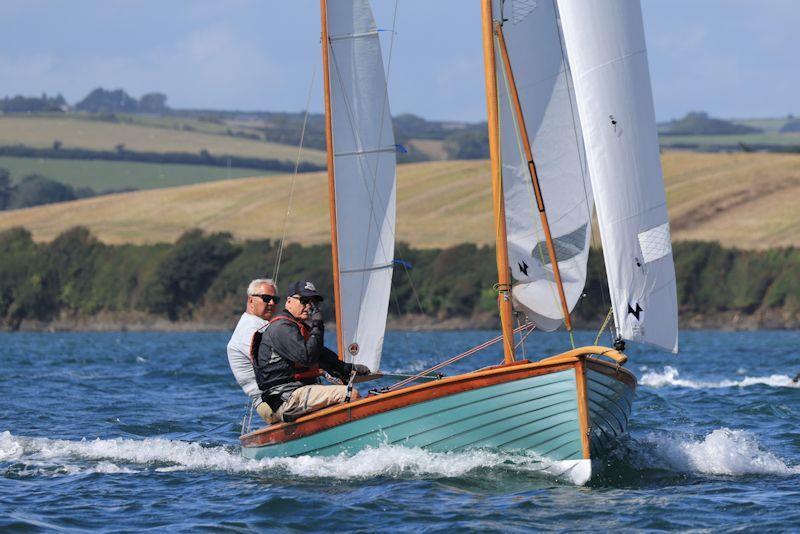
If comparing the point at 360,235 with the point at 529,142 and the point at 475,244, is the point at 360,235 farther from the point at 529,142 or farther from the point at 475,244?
the point at 475,244

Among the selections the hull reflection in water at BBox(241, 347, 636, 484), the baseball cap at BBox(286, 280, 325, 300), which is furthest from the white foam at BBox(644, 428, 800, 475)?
the baseball cap at BBox(286, 280, 325, 300)

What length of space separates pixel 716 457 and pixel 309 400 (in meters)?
4.83

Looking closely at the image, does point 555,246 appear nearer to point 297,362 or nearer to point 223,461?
point 297,362

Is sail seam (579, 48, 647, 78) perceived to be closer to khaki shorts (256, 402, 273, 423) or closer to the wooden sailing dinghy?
the wooden sailing dinghy

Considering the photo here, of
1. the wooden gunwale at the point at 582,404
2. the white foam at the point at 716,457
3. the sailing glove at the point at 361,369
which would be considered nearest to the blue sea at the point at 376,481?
the white foam at the point at 716,457

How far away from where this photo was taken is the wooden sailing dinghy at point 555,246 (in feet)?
52.3

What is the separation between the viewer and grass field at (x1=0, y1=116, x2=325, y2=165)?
6112 inches

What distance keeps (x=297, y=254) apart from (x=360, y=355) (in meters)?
76.6

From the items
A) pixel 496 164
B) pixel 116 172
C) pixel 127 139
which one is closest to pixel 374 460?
pixel 496 164

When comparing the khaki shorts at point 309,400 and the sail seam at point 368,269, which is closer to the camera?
the khaki shorts at point 309,400

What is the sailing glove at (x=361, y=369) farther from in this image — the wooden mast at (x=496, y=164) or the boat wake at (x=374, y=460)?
the wooden mast at (x=496, y=164)

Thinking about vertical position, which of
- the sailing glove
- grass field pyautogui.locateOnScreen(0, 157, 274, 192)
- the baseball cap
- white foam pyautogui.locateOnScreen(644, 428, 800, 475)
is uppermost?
grass field pyautogui.locateOnScreen(0, 157, 274, 192)

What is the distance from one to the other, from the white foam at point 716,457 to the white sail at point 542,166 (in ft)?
6.66

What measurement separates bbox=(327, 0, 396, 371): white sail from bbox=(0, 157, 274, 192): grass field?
12365cm
